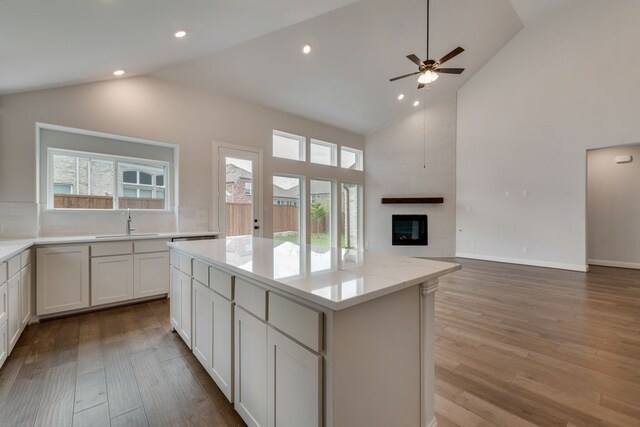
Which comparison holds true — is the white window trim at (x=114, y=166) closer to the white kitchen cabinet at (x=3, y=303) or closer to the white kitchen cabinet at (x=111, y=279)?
the white kitchen cabinet at (x=111, y=279)

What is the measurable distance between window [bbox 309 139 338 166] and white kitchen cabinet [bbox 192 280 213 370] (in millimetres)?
4620

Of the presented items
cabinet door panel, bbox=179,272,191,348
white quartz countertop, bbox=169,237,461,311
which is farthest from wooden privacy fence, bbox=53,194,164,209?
white quartz countertop, bbox=169,237,461,311

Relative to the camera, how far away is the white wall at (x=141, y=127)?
3.10m

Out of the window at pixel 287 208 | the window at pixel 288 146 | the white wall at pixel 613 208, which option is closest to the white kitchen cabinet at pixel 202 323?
the window at pixel 287 208

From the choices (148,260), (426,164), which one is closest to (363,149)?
(426,164)

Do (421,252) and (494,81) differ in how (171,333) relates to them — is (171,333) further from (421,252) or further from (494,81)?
(494,81)

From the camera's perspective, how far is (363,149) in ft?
24.8

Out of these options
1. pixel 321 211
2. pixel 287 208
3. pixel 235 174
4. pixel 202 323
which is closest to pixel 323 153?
pixel 321 211

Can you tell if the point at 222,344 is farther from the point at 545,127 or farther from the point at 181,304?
the point at 545,127

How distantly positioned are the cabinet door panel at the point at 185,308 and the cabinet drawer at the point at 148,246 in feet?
4.89

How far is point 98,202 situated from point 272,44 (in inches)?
128

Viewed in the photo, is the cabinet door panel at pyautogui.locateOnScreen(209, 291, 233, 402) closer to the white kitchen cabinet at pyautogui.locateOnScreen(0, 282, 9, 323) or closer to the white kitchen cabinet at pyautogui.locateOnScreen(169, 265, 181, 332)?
the white kitchen cabinet at pyautogui.locateOnScreen(169, 265, 181, 332)

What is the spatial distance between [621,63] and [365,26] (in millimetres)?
4545

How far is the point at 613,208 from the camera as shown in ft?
18.9
